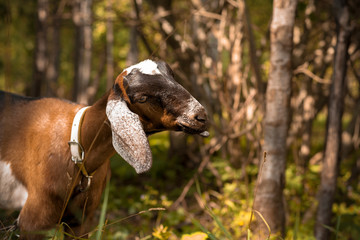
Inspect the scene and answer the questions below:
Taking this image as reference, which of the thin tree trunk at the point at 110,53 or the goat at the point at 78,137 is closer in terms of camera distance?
the goat at the point at 78,137

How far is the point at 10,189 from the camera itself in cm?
286

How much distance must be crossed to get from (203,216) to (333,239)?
1.51 m

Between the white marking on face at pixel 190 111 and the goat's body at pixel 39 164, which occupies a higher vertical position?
the white marking on face at pixel 190 111

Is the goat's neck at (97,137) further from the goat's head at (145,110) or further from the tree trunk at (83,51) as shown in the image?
the tree trunk at (83,51)

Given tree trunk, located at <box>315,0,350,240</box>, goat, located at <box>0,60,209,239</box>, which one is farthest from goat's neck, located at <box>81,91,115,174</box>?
tree trunk, located at <box>315,0,350,240</box>

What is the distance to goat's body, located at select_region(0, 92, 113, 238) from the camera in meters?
2.65

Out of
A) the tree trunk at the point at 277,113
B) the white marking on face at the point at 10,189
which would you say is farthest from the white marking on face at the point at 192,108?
the white marking on face at the point at 10,189

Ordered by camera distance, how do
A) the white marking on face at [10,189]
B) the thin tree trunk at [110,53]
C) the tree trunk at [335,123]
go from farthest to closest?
1. the thin tree trunk at [110,53]
2. the tree trunk at [335,123]
3. the white marking on face at [10,189]

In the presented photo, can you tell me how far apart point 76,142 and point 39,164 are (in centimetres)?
36

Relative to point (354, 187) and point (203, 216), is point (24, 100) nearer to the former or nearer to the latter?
point (203, 216)

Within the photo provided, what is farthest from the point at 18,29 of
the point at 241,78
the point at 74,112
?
the point at 74,112

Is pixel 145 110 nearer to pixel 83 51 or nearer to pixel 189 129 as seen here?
pixel 189 129

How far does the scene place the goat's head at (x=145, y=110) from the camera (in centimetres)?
227

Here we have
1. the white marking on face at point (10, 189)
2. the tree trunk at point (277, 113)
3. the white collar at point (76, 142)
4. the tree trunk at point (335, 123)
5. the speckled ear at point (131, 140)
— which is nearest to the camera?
the speckled ear at point (131, 140)
